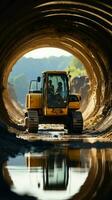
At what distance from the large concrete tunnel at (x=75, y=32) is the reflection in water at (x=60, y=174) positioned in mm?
9774

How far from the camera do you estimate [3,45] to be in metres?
28.8

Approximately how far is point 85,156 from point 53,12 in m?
14.5

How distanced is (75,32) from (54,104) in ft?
21.4

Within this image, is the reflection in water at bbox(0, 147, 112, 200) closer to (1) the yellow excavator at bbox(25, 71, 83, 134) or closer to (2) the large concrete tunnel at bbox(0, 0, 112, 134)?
(2) the large concrete tunnel at bbox(0, 0, 112, 134)

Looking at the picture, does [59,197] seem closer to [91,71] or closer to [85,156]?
[85,156]

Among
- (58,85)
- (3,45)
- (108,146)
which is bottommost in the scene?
(108,146)

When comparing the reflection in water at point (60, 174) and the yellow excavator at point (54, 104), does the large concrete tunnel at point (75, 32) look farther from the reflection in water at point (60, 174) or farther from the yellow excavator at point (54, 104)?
the reflection in water at point (60, 174)

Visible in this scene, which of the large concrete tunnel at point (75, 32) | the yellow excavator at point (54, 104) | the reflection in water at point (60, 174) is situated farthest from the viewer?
the yellow excavator at point (54, 104)

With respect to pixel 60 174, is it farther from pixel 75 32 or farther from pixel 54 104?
pixel 75 32

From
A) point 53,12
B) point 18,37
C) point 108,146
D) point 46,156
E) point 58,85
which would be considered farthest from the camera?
point 18,37

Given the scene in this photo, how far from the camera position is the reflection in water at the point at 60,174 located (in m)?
8.80

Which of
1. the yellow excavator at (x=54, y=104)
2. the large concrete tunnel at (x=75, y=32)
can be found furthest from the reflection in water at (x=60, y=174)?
the yellow excavator at (x=54, y=104)

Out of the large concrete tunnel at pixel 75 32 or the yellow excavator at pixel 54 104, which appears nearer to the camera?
the large concrete tunnel at pixel 75 32

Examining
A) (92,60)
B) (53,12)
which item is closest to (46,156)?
(53,12)
